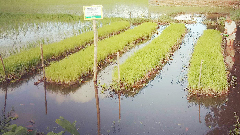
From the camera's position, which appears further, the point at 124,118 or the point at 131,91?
the point at 131,91

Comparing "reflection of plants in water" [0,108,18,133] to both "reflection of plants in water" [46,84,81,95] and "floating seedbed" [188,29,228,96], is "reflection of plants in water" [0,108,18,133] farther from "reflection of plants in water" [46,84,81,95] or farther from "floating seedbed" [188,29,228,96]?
"floating seedbed" [188,29,228,96]

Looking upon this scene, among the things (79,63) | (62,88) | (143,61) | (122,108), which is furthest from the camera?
(143,61)

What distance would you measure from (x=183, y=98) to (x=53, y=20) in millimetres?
18416

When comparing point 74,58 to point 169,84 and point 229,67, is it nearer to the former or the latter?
point 169,84

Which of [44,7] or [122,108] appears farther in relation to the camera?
[44,7]

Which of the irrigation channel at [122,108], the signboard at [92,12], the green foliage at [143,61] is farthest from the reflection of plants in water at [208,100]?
the signboard at [92,12]

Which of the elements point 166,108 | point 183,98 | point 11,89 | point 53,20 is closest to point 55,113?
point 11,89

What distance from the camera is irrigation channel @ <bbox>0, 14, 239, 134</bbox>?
595 cm

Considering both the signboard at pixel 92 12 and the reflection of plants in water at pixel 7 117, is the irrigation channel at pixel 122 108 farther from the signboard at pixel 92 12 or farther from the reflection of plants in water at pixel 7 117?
the signboard at pixel 92 12

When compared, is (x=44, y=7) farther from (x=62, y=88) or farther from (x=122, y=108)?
(x=122, y=108)

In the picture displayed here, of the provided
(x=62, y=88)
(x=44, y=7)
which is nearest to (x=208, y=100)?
(x=62, y=88)

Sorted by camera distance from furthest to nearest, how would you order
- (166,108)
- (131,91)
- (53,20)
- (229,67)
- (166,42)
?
(53,20) < (166,42) < (229,67) < (131,91) < (166,108)

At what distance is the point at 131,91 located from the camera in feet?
26.5

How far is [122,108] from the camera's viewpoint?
6953 mm
